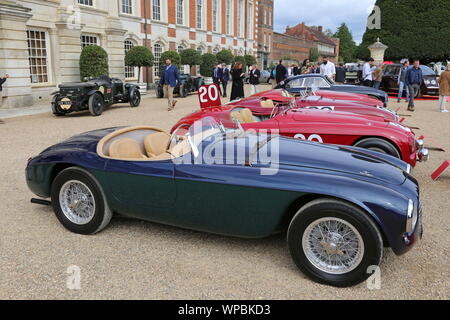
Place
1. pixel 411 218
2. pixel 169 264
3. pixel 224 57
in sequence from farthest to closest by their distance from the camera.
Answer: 1. pixel 224 57
2. pixel 169 264
3. pixel 411 218

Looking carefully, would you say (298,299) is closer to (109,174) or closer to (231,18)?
(109,174)

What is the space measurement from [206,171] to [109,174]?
107 cm

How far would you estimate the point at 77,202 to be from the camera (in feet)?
13.9

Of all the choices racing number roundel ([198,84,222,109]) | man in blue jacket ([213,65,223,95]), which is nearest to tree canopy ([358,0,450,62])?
man in blue jacket ([213,65,223,95])

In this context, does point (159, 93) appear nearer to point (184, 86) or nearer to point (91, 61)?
point (184, 86)

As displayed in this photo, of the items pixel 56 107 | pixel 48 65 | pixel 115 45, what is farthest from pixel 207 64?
pixel 56 107

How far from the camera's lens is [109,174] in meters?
3.98

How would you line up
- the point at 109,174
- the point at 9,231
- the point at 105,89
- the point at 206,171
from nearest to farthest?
1. the point at 206,171
2. the point at 109,174
3. the point at 9,231
4. the point at 105,89

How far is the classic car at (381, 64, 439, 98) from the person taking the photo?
763 inches

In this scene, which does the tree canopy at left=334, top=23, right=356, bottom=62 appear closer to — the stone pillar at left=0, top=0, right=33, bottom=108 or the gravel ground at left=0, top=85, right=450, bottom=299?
the stone pillar at left=0, top=0, right=33, bottom=108

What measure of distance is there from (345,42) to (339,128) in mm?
133398

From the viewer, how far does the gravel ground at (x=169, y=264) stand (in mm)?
3178

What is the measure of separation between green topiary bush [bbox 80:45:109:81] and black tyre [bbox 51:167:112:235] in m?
16.6
